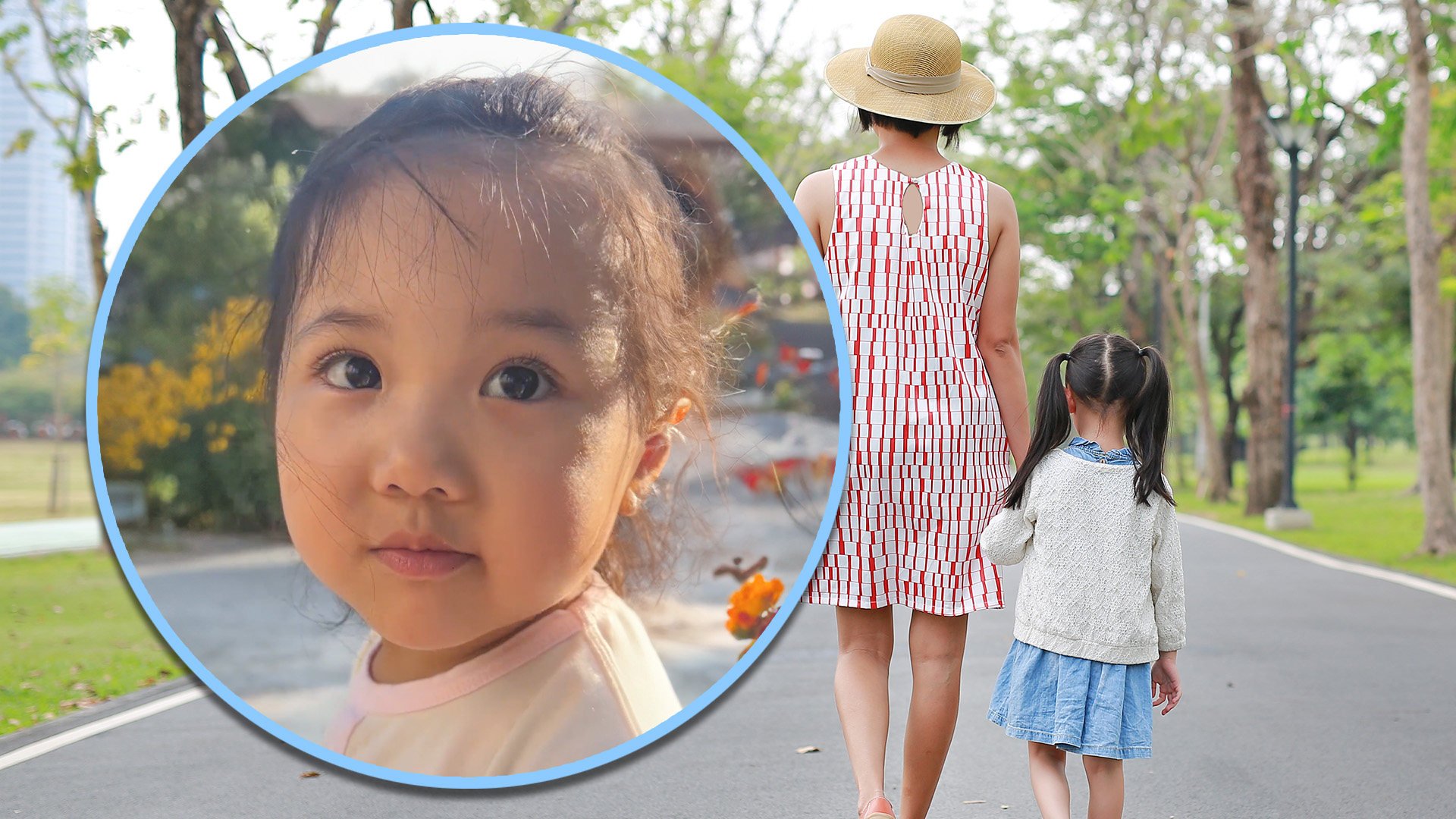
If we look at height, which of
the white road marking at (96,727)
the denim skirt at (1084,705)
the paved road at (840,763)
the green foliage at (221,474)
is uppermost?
the green foliage at (221,474)

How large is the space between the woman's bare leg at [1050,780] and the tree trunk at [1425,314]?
11016 mm

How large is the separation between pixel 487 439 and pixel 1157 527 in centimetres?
148

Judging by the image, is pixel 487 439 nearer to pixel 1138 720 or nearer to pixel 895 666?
pixel 1138 720

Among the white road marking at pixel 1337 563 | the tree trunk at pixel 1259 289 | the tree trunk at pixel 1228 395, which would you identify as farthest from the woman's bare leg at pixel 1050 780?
the tree trunk at pixel 1228 395

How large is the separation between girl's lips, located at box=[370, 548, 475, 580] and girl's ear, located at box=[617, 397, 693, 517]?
1.09 feet

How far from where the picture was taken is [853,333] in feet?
9.86

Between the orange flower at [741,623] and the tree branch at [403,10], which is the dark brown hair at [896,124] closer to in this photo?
the orange flower at [741,623]

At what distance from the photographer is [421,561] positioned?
100.0 inches

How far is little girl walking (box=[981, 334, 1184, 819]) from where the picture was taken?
301 cm

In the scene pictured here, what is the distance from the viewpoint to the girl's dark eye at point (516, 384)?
2.48 m

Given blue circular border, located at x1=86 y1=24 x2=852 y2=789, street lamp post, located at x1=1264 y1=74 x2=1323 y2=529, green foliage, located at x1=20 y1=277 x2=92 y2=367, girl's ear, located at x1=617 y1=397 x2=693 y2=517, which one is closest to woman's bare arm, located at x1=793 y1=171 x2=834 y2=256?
blue circular border, located at x1=86 y1=24 x2=852 y2=789

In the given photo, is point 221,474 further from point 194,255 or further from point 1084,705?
point 1084,705

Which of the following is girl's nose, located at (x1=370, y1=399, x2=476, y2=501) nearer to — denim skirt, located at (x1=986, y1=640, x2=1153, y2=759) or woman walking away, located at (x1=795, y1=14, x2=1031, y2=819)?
woman walking away, located at (x1=795, y1=14, x2=1031, y2=819)

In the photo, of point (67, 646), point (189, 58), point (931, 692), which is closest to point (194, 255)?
point (931, 692)
